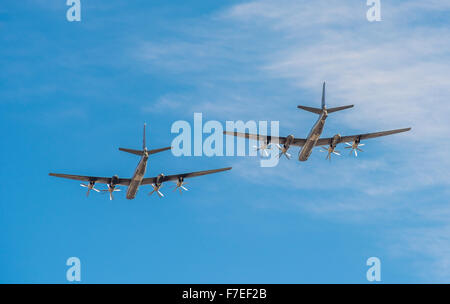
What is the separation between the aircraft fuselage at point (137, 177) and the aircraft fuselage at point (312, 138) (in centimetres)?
2614

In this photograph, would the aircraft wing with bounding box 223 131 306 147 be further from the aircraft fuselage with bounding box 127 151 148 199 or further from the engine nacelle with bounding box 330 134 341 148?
the aircraft fuselage with bounding box 127 151 148 199

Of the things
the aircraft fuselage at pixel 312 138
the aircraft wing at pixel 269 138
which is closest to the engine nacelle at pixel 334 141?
the aircraft wing at pixel 269 138

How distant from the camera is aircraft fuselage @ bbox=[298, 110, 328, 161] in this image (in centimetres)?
13100

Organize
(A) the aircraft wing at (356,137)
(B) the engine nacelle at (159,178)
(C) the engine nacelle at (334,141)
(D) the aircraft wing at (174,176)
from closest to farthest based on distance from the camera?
(B) the engine nacelle at (159,178) < (D) the aircraft wing at (174,176) < (C) the engine nacelle at (334,141) < (A) the aircraft wing at (356,137)

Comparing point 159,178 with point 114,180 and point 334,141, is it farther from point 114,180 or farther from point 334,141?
point 334,141

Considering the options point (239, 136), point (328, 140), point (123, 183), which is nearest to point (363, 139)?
point (328, 140)

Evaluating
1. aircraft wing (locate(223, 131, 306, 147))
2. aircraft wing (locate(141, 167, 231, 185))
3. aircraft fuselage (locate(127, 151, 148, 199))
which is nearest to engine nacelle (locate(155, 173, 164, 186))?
aircraft wing (locate(141, 167, 231, 185))

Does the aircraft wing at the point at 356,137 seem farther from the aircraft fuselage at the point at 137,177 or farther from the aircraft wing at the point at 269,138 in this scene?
the aircraft fuselage at the point at 137,177

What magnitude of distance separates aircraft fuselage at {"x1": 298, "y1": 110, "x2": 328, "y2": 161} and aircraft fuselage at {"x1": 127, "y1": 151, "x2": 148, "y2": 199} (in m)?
26.1

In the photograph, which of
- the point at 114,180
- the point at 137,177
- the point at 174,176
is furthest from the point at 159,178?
the point at 137,177

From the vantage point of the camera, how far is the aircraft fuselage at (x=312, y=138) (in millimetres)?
131000
